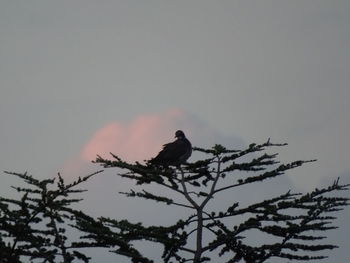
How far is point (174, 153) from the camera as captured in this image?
15.4m

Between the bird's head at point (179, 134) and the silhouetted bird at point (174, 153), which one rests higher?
the bird's head at point (179, 134)

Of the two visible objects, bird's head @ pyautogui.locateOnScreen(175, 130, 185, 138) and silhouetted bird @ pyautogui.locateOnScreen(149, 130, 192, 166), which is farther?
bird's head @ pyautogui.locateOnScreen(175, 130, 185, 138)

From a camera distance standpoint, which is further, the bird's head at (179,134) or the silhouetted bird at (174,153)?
the bird's head at (179,134)

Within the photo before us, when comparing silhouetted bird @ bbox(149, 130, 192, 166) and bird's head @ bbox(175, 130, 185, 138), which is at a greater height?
bird's head @ bbox(175, 130, 185, 138)

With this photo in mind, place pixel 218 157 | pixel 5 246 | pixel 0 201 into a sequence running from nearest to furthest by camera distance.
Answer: pixel 5 246
pixel 0 201
pixel 218 157

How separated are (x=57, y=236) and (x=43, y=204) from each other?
247 cm

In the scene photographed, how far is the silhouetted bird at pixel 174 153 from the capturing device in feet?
48.0

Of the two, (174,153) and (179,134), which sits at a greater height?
(179,134)

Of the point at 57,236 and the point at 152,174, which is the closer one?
the point at 57,236

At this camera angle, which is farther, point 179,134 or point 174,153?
point 179,134

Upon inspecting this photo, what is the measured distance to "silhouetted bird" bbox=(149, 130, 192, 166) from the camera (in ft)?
48.0

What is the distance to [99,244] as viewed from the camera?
12.6 metres

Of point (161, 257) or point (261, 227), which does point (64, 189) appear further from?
point (261, 227)

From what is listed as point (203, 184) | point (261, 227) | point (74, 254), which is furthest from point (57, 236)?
point (261, 227)
